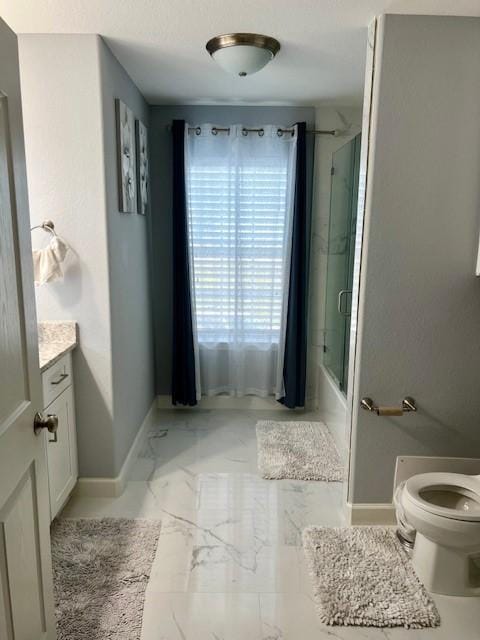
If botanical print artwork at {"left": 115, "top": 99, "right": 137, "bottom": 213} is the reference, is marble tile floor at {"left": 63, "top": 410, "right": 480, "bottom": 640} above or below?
below

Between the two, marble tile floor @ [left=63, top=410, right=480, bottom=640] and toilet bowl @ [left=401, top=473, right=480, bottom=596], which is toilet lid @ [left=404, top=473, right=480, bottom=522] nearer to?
toilet bowl @ [left=401, top=473, right=480, bottom=596]

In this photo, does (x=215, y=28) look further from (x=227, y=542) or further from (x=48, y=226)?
(x=227, y=542)

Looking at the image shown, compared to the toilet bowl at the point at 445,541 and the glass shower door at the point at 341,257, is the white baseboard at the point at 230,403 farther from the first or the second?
the toilet bowl at the point at 445,541

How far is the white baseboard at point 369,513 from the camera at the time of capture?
7.89ft

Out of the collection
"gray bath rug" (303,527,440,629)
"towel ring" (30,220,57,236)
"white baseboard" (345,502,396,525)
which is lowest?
"gray bath rug" (303,527,440,629)

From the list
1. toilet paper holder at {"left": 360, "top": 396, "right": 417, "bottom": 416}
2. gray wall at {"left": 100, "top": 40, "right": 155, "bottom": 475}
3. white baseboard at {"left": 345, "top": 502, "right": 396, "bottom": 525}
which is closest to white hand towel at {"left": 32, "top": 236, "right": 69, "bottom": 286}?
gray wall at {"left": 100, "top": 40, "right": 155, "bottom": 475}

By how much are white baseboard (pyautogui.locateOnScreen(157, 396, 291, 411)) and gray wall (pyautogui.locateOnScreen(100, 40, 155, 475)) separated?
370 millimetres

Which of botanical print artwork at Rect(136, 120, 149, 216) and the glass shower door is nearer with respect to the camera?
botanical print artwork at Rect(136, 120, 149, 216)

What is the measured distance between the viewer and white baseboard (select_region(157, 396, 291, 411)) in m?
3.97

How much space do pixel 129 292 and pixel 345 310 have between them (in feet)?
4.69

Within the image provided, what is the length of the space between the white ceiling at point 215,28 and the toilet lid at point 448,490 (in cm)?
196

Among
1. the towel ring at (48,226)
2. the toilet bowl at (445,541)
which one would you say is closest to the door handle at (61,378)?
the towel ring at (48,226)

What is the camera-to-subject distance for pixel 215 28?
2160 millimetres

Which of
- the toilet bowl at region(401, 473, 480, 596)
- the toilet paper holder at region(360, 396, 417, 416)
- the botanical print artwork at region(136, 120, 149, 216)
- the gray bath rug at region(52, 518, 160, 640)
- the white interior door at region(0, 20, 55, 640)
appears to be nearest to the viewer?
the white interior door at region(0, 20, 55, 640)
